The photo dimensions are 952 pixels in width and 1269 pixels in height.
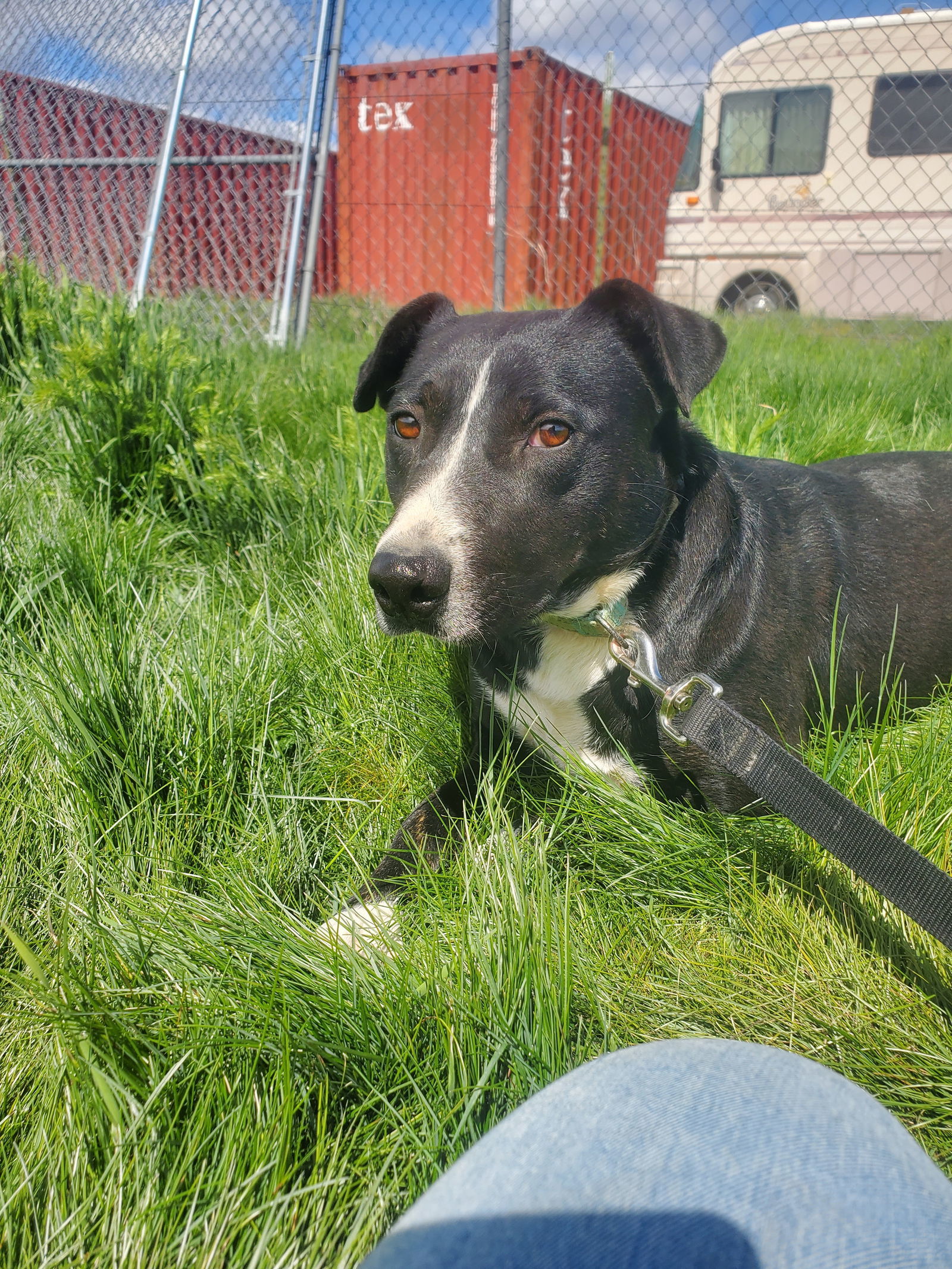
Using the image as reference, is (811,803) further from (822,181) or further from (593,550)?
(822,181)

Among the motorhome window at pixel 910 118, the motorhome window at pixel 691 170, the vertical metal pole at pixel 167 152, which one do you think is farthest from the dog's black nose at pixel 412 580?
the motorhome window at pixel 691 170

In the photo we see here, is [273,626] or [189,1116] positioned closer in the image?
[189,1116]

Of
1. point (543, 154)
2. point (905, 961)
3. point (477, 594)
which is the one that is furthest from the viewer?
point (543, 154)

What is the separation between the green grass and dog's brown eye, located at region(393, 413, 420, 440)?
59 centimetres

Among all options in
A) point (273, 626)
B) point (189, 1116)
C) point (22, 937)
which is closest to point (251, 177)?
point (273, 626)

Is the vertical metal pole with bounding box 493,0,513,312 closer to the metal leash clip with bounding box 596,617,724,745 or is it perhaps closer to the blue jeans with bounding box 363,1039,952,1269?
the metal leash clip with bounding box 596,617,724,745

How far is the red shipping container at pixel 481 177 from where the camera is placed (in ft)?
33.5

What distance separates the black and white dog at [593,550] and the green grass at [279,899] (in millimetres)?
138

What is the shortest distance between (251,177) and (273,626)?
230 inches

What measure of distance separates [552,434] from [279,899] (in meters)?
1.08

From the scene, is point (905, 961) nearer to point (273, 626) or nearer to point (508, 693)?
point (508, 693)

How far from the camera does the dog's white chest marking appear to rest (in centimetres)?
215

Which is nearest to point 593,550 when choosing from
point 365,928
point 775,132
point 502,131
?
point 365,928

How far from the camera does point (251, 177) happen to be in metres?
7.09
